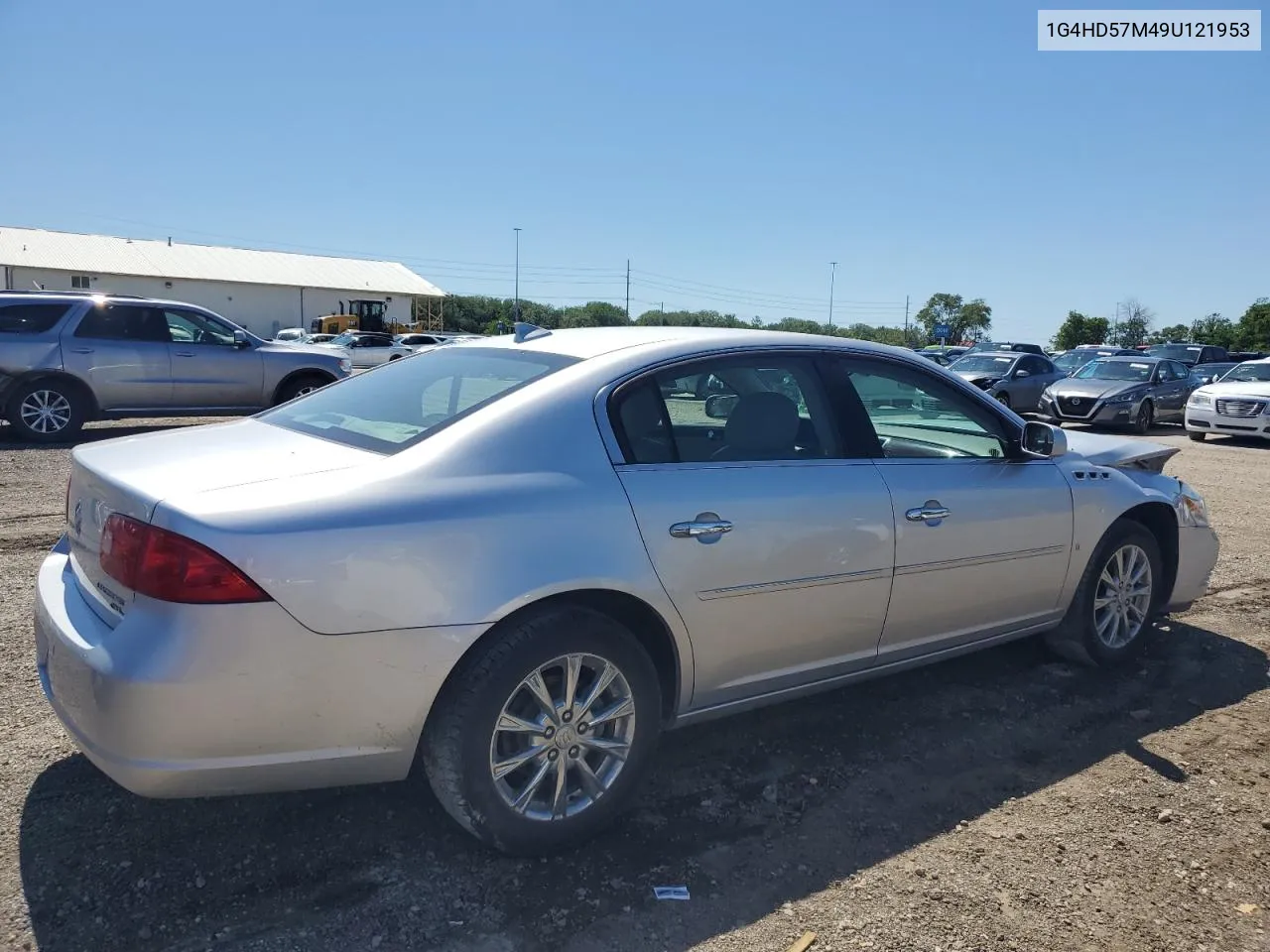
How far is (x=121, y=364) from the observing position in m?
11.3

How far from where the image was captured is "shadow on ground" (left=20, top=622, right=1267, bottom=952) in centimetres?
256

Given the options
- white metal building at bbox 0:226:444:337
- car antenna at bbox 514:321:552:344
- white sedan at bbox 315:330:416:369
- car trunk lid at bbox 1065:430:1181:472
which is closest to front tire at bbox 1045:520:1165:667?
car trunk lid at bbox 1065:430:1181:472

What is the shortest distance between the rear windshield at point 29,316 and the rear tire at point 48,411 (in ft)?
1.99

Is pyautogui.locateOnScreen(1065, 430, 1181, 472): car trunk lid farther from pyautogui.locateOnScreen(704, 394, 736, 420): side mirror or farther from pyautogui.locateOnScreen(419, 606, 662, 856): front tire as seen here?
pyautogui.locateOnScreen(419, 606, 662, 856): front tire

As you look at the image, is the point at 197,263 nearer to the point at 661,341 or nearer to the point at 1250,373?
the point at 1250,373

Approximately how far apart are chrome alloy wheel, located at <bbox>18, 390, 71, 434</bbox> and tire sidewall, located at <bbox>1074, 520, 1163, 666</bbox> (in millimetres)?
10975

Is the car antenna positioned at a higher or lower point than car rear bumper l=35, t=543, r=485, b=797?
higher

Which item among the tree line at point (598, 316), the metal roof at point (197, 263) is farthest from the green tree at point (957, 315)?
the metal roof at point (197, 263)

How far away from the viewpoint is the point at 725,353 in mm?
3498

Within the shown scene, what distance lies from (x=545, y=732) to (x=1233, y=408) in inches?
685

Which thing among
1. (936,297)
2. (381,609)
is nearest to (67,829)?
(381,609)

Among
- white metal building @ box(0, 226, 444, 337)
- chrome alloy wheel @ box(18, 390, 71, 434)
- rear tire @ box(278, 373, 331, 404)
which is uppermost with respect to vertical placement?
white metal building @ box(0, 226, 444, 337)

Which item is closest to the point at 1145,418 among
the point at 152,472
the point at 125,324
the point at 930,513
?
the point at 930,513

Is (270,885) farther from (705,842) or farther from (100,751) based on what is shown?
(705,842)
